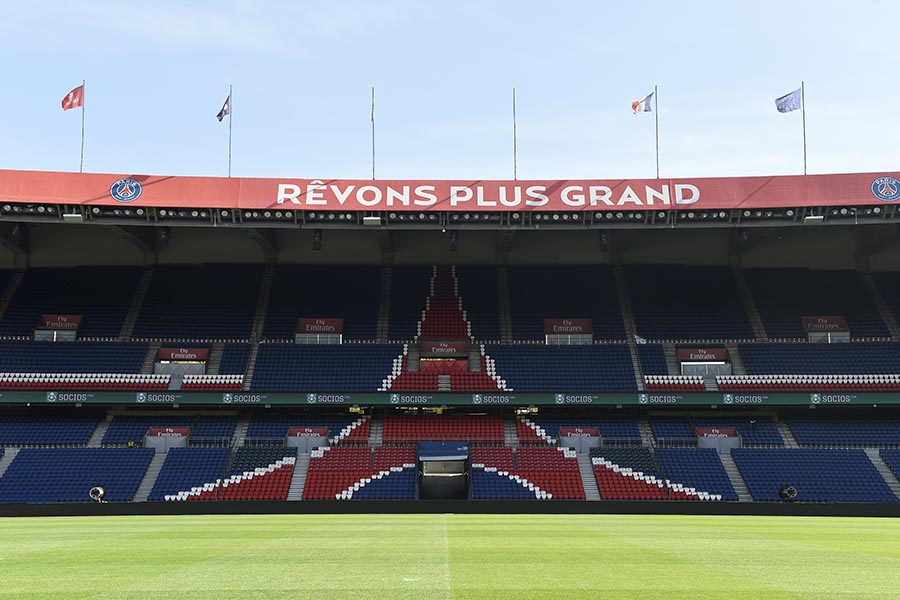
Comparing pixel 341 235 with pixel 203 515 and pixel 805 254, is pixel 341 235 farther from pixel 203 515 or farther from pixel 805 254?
pixel 805 254

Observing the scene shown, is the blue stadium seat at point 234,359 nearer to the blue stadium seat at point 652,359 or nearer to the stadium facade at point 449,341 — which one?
the stadium facade at point 449,341

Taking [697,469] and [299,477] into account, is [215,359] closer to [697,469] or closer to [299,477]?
[299,477]

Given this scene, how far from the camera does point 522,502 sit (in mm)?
30078

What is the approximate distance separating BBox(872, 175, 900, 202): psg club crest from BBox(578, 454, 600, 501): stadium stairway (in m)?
18.6

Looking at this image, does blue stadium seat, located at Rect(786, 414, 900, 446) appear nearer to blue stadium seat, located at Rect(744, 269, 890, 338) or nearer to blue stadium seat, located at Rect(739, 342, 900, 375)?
blue stadium seat, located at Rect(739, 342, 900, 375)

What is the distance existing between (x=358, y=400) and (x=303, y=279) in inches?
427

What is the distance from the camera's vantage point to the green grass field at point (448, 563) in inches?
352

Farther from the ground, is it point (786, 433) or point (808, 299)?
point (808, 299)

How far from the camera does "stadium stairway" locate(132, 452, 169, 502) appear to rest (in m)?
33.1

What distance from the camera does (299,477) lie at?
3478 centimetres

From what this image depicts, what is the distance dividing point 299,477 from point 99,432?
1091cm

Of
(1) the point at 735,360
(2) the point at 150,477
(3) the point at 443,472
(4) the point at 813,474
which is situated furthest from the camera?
(1) the point at 735,360

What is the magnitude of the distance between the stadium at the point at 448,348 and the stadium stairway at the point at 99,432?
0.61 ft

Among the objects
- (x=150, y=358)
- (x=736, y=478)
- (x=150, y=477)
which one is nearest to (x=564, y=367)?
(x=736, y=478)
